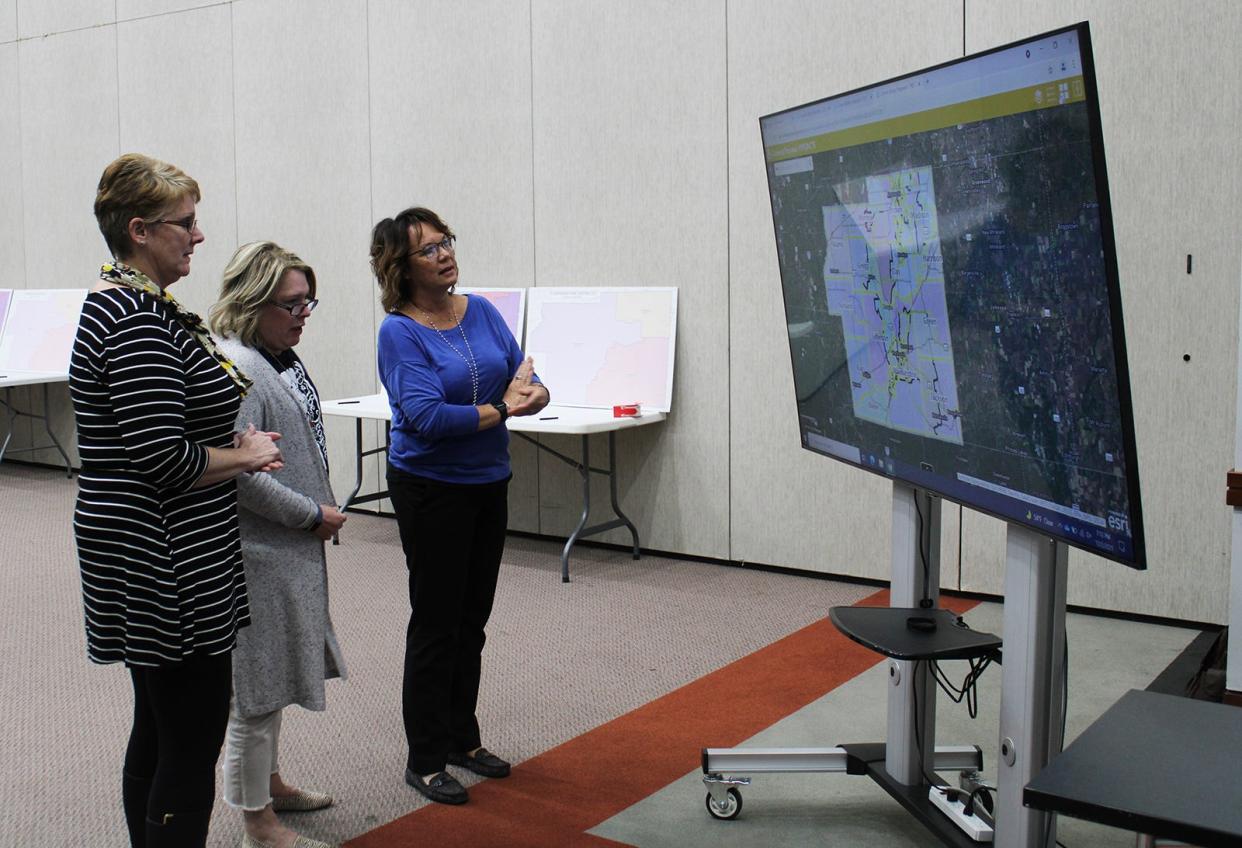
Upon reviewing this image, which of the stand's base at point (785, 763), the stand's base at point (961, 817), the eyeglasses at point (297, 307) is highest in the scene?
the eyeglasses at point (297, 307)

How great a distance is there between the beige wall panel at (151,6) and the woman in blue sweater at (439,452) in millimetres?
4646

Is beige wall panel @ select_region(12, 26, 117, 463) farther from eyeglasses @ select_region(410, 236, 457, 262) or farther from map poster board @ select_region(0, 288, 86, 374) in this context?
eyeglasses @ select_region(410, 236, 457, 262)

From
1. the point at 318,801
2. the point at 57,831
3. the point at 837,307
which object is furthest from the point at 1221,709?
the point at 57,831

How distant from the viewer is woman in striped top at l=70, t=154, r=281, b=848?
1880 mm

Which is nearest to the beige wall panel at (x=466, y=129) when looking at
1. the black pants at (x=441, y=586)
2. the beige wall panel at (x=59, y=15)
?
the beige wall panel at (x=59, y=15)

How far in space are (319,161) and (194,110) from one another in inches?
42.3

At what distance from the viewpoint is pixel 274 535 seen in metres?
2.45

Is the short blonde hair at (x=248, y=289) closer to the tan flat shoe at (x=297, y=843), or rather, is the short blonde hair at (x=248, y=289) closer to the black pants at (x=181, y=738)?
the black pants at (x=181, y=738)

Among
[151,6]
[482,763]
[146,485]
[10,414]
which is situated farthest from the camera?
[10,414]

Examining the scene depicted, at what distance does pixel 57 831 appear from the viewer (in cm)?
276

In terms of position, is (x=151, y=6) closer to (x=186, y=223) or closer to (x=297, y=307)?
(x=297, y=307)

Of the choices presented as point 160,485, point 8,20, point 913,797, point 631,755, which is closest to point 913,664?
point 913,797

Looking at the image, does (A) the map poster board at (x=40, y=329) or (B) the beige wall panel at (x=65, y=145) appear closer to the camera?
(B) the beige wall panel at (x=65, y=145)

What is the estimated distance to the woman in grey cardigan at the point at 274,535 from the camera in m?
2.43
